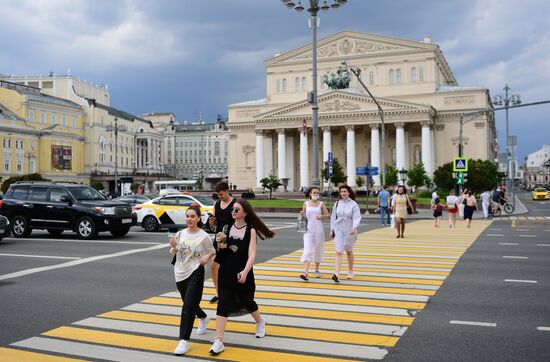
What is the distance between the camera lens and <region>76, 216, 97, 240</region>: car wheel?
61.3 ft

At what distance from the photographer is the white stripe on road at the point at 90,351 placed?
5863 mm

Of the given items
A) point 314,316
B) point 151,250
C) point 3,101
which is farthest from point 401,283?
point 3,101

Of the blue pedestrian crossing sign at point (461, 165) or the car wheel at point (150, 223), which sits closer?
the car wheel at point (150, 223)

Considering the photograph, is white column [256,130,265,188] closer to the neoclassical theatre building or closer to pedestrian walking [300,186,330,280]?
the neoclassical theatre building

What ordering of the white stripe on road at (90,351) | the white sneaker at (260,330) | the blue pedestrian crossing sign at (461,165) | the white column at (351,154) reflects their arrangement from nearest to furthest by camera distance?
1. the white stripe on road at (90,351)
2. the white sneaker at (260,330)
3. the blue pedestrian crossing sign at (461,165)
4. the white column at (351,154)

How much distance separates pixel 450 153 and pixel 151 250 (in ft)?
224

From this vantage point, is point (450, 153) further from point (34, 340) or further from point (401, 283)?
point (34, 340)

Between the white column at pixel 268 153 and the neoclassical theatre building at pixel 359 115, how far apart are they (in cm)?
16

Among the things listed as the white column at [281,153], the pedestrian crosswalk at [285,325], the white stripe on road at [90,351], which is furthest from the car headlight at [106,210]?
the white column at [281,153]

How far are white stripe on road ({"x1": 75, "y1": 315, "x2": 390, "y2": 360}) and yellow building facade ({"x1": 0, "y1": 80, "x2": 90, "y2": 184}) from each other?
81.5 meters

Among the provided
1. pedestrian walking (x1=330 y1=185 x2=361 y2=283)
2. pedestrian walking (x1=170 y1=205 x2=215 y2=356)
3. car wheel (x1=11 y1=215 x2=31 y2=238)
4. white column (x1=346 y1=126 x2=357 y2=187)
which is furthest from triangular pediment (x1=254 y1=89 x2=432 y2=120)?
pedestrian walking (x1=170 y1=205 x2=215 y2=356)

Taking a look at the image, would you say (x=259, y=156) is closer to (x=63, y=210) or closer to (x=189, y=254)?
(x=63, y=210)

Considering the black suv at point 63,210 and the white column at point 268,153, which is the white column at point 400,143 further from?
the black suv at point 63,210

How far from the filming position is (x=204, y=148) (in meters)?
141
